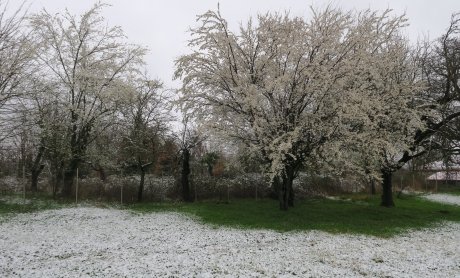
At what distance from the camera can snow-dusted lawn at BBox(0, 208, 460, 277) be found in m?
10.2

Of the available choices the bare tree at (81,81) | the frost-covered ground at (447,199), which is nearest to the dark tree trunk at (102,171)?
the bare tree at (81,81)

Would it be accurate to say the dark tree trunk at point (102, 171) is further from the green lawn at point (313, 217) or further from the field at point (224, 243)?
the field at point (224, 243)

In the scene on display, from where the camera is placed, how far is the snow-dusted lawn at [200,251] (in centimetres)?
1020

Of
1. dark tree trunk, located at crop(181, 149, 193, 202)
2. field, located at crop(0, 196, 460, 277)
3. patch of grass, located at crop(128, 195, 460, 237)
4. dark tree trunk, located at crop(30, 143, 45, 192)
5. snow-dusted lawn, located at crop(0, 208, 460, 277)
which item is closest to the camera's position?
snow-dusted lawn, located at crop(0, 208, 460, 277)

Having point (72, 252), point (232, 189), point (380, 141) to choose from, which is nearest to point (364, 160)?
point (380, 141)

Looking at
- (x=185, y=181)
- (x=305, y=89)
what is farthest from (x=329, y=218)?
(x=185, y=181)

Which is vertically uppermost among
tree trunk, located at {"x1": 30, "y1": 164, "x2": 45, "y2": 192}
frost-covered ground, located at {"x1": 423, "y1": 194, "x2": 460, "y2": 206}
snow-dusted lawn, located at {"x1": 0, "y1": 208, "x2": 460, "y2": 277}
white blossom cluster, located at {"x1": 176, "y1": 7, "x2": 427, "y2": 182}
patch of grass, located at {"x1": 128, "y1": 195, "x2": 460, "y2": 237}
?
white blossom cluster, located at {"x1": 176, "y1": 7, "x2": 427, "y2": 182}

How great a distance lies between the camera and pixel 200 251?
1240 centimetres

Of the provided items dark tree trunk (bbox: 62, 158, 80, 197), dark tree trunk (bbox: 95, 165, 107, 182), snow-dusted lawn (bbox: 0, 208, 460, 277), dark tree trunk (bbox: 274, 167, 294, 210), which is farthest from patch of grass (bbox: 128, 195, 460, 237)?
dark tree trunk (bbox: 95, 165, 107, 182)

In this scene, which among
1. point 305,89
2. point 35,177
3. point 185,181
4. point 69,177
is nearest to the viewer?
point 305,89

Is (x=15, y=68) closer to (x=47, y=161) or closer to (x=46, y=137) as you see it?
(x=46, y=137)

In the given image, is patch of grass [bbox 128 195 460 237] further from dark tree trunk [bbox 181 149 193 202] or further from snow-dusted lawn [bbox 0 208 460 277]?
dark tree trunk [bbox 181 149 193 202]

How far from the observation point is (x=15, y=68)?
18.2m

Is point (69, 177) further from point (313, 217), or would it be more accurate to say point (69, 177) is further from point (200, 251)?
point (200, 251)
